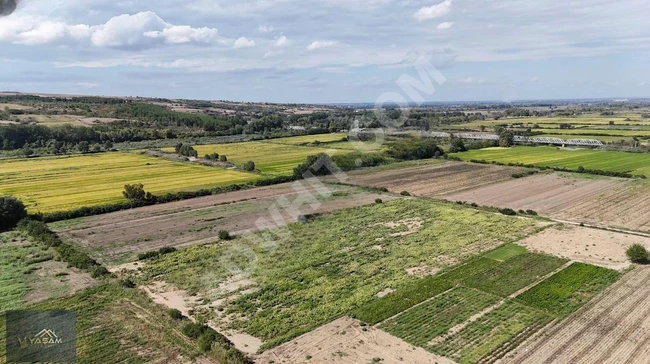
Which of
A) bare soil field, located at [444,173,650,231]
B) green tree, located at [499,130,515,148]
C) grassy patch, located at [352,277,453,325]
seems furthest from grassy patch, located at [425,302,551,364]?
green tree, located at [499,130,515,148]

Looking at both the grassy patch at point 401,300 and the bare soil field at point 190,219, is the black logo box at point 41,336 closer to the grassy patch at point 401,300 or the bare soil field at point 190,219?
the bare soil field at point 190,219

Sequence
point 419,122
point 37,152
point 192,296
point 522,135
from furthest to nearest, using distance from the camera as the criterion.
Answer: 1. point 419,122
2. point 522,135
3. point 37,152
4. point 192,296

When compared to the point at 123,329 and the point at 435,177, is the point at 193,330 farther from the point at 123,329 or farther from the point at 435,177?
the point at 435,177

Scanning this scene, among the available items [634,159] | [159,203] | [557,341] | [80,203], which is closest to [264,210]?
[159,203]

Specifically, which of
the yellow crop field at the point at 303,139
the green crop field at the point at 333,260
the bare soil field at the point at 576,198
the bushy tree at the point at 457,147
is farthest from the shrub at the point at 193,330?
the yellow crop field at the point at 303,139

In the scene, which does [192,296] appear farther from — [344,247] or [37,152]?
[37,152]

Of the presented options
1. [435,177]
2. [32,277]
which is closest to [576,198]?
[435,177]
